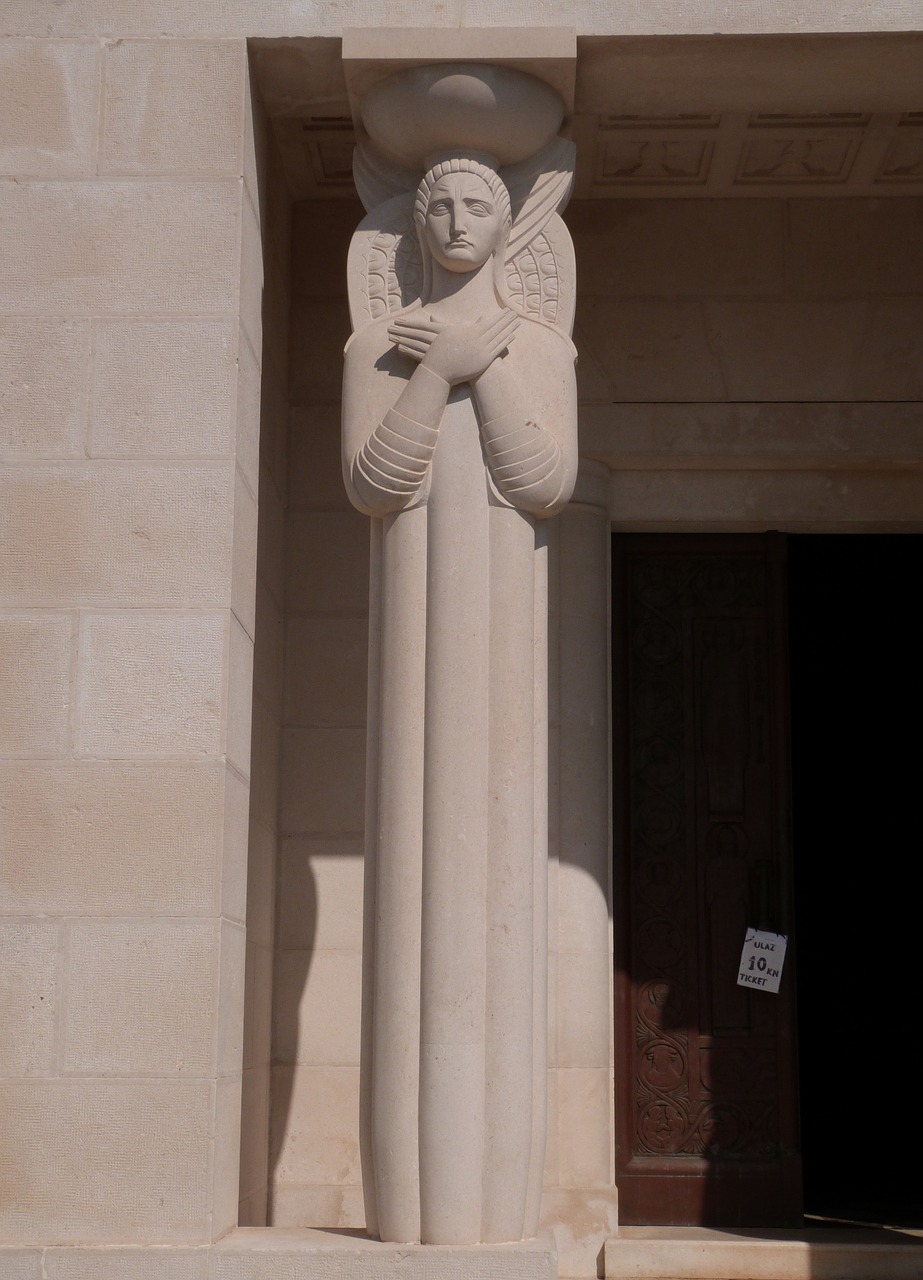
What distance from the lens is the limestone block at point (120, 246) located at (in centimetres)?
520

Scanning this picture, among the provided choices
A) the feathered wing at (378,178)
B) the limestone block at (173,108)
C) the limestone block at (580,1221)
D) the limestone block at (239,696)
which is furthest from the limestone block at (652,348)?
the limestone block at (580,1221)

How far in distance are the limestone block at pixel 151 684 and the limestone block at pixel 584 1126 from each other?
2.54m

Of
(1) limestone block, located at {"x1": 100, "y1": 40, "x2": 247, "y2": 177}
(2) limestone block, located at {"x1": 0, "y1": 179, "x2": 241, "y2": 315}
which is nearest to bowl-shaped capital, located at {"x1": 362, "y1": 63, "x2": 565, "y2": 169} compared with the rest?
(1) limestone block, located at {"x1": 100, "y1": 40, "x2": 247, "y2": 177}

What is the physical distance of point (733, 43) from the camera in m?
5.31

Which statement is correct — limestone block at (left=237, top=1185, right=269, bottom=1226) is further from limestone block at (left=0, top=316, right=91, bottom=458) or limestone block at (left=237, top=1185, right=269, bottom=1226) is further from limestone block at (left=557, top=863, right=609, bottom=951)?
limestone block at (left=0, top=316, right=91, bottom=458)

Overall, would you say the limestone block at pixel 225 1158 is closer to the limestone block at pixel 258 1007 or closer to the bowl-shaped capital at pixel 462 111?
the limestone block at pixel 258 1007

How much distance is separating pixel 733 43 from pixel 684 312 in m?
1.94

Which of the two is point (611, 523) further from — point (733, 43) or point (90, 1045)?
point (90, 1045)

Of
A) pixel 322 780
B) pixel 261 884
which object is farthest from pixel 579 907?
pixel 261 884

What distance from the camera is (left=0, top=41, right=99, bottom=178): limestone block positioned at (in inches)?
208

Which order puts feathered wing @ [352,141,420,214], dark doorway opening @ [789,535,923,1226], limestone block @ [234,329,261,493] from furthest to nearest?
dark doorway opening @ [789,535,923,1226]
feathered wing @ [352,141,420,214]
limestone block @ [234,329,261,493]

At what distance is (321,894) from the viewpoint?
6707mm

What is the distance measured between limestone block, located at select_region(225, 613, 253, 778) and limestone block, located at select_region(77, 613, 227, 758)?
2.6 inches

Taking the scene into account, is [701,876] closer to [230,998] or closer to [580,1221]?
[580,1221]
